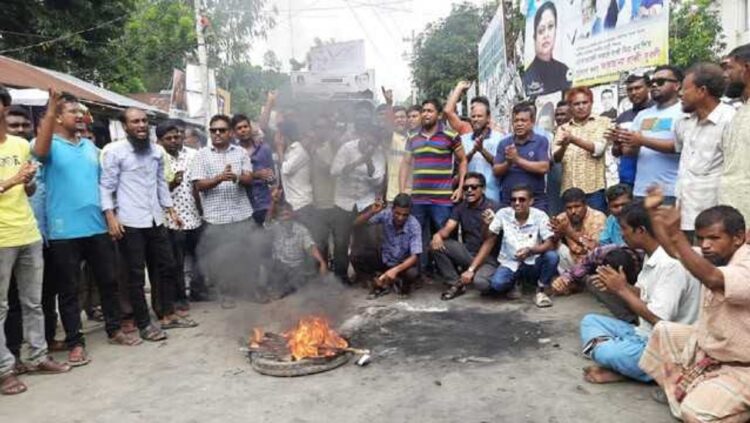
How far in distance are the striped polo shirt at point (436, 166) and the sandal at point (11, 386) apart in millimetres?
4607

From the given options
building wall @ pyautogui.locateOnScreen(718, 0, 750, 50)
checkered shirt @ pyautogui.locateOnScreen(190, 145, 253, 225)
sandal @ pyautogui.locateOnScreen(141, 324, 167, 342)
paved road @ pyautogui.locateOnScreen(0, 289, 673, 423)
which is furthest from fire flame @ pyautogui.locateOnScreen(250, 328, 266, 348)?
building wall @ pyautogui.locateOnScreen(718, 0, 750, 50)

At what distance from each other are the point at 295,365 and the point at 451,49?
22.7 metres

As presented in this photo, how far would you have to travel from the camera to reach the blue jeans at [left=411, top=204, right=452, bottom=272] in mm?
7406

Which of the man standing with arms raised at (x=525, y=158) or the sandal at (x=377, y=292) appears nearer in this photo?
the man standing with arms raised at (x=525, y=158)

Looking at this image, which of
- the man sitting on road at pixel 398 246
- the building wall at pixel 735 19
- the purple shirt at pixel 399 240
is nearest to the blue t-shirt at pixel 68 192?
the man sitting on road at pixel 398 246

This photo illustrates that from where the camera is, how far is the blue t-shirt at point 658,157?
18.6 ft

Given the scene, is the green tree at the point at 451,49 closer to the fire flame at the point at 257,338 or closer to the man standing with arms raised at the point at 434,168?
the man standing with arms raised at the point at 434,168

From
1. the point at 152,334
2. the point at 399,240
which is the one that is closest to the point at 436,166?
the point at 399,240

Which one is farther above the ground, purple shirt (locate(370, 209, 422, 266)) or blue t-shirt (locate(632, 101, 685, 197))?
blue t-shirt (locate(632, 101, 685, 197))

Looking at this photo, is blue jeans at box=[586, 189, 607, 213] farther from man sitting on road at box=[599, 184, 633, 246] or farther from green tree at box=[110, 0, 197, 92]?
green tree at box=[110, 0, 197, 92]

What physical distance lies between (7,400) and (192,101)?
1392cm

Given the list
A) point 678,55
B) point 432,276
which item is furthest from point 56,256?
point 678,55

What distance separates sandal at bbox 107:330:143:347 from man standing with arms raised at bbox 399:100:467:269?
351cm

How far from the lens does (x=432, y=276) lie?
788 cm
